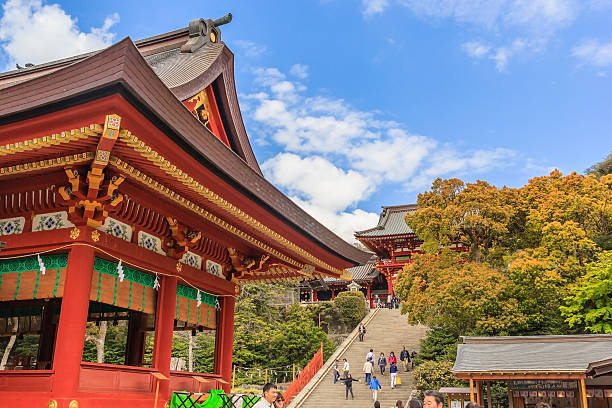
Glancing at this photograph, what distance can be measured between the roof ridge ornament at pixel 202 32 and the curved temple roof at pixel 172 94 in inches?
8.0

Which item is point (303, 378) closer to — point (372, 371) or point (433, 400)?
point (372, 371)

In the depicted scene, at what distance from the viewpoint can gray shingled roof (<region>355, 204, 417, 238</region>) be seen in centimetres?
4912

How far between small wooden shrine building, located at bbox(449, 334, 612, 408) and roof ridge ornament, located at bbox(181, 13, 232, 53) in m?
12.3

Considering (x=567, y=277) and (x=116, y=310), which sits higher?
(x=567, y=277)

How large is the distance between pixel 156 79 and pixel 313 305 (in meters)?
37.8

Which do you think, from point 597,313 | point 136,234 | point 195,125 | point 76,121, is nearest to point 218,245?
point 136,234

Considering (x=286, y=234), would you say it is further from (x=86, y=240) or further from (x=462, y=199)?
(x=462, y=199)

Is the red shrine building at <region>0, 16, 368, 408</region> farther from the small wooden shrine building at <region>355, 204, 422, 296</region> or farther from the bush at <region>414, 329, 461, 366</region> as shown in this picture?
the small wooden shrine building at <region>355, 204, 422, 296</region>

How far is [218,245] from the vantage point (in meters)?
10.7

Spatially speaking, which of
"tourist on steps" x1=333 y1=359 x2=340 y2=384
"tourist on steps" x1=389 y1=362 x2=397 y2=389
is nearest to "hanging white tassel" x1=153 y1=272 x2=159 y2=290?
"tourist on steps" x1=389 y1=362 x2=397 y2=389

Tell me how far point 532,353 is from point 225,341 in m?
11.7

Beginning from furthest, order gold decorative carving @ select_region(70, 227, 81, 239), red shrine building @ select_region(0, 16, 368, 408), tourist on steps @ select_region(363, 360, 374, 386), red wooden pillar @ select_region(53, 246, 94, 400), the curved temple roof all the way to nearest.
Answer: tourist on steps @ select_region(363, 360, 374, 386) < gold decorative carving @ select_region(70, 227, 81, 239) < red wooden pillar @ select_region(53, 246, 94, 400) < red shrine building @ select_region(0, 16, 368, 408) < the curved temple roof

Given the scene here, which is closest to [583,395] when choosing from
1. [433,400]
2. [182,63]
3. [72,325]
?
[433,400]

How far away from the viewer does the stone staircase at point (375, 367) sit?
76.5 ft
